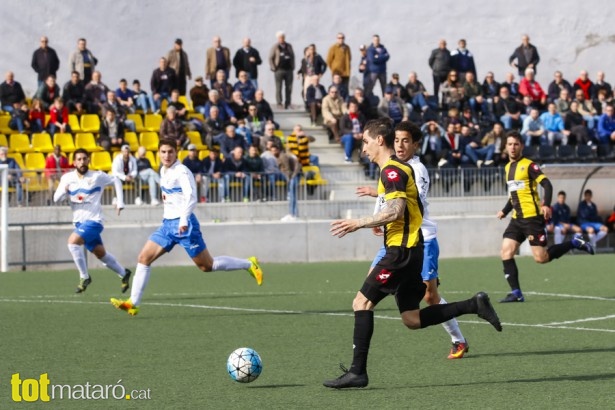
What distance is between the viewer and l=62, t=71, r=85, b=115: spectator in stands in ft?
81.9

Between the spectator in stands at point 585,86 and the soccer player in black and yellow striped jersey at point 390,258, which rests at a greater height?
the spectator in stands at point 585,86

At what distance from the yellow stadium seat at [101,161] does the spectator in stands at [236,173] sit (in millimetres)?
2285

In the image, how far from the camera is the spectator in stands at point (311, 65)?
2786cm

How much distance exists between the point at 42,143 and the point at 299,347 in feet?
48.6

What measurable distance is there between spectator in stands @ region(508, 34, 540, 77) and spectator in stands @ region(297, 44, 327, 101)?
4.89m

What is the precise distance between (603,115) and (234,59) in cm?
839

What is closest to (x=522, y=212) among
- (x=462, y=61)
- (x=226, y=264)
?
(x=226, y=264)

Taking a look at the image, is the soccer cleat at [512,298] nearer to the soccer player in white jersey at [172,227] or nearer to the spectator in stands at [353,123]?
the soccer player in white jersey at [172,227]

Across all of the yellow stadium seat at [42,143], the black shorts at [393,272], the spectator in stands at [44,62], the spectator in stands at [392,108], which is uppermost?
the spectator in stands at [44,62]

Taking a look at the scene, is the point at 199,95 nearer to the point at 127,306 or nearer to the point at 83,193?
the point at 83,193

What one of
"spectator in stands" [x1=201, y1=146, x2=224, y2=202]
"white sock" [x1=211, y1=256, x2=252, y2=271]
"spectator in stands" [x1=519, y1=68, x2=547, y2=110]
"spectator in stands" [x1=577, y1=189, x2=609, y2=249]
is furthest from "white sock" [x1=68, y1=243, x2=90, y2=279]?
"spectator in stands" [x1=519, y1=68, x2=547, y2=110]

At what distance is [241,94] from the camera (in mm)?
26719

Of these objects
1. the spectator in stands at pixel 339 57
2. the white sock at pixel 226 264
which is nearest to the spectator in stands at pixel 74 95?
the spectator in stands at pixel 339 57

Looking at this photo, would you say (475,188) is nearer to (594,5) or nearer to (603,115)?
(603,115)
